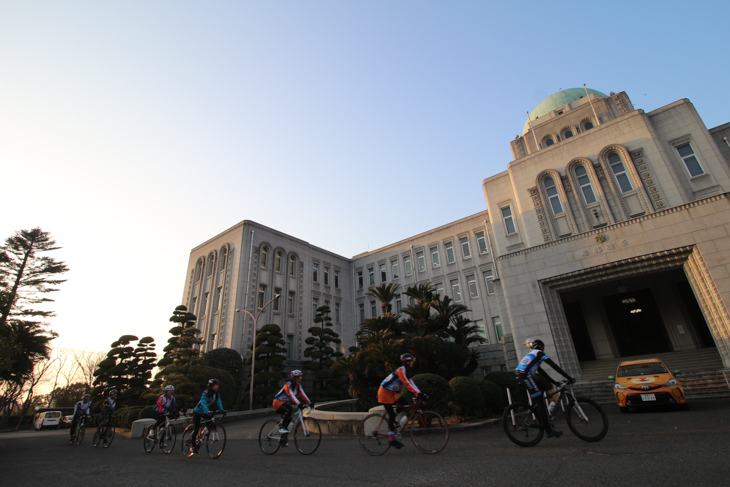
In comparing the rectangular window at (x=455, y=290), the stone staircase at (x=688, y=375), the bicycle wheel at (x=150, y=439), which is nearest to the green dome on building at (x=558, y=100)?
the rectangular window at (x=455, y=290)

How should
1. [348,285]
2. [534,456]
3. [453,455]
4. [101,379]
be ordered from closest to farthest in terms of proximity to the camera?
[534,456], [453,455], [101,379], [348,285]

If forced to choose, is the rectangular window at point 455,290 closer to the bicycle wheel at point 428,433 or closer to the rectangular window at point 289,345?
the rectangular window at point 289,345

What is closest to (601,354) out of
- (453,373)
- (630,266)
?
(630,266)

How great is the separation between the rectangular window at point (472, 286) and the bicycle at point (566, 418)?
27.4 m

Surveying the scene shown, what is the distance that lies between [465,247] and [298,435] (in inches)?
1193

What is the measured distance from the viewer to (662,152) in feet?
64.7

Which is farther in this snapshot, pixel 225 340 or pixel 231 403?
pixel 225 340

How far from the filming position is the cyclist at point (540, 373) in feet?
20.4

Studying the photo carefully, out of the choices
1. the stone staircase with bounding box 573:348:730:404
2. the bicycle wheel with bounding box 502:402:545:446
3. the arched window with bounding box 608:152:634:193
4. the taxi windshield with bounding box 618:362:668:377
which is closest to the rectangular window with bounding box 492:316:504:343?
the stone staircase with bounding box 573:348:730:404

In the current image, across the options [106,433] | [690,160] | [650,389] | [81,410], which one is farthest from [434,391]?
[690,160]

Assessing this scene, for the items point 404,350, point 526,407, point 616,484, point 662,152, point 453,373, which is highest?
Result: point 662,152

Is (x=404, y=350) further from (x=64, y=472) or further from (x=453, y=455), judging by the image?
(x=64, y=472)

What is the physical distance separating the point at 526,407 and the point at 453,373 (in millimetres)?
10425

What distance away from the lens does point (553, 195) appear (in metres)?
22.7
